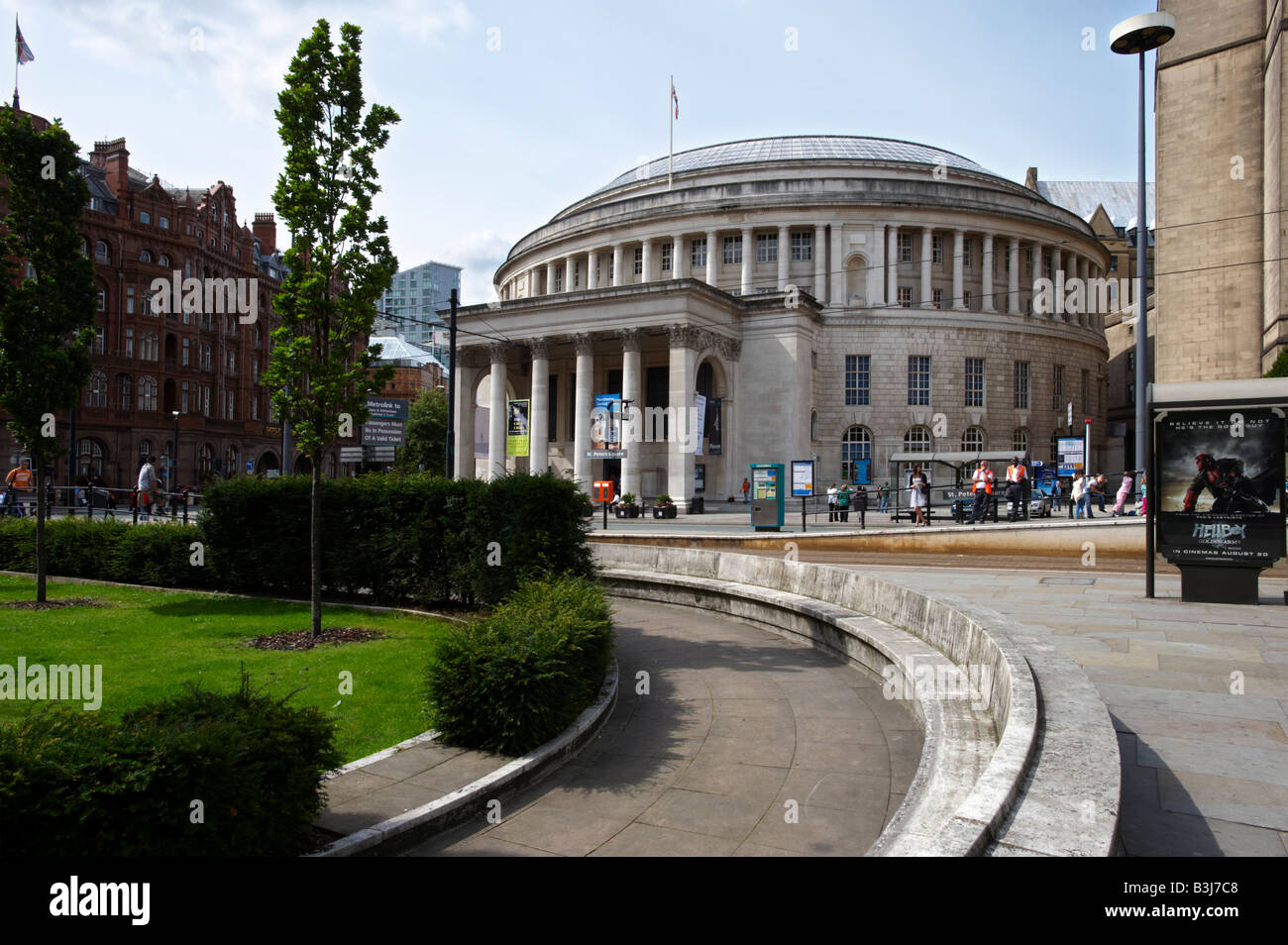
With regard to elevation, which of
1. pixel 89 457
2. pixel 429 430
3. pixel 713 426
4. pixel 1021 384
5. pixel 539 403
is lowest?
pixel 89 457

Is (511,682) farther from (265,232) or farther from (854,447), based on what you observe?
(265,232)

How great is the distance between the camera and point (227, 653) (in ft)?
30.1

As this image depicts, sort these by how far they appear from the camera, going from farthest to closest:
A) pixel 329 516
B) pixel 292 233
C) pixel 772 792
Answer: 1. pixel 329 516
2. pixel 292 233
3. pixel 772 792

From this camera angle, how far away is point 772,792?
5418mm

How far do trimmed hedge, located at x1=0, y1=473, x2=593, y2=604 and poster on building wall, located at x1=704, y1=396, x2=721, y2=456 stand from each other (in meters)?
33.8

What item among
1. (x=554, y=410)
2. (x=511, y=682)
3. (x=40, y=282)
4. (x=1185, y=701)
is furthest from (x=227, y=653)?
(x=554, y=410)

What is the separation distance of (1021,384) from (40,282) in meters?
58.8

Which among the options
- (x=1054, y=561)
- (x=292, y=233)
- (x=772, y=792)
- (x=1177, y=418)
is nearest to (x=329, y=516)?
(x=292, y=233)

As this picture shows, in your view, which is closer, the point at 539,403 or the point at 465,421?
the point at 539,403

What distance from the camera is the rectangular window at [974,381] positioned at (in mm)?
55562

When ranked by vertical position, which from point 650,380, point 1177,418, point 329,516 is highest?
point 650,380

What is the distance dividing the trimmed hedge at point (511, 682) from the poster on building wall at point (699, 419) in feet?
120

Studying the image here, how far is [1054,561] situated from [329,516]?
1516cm
